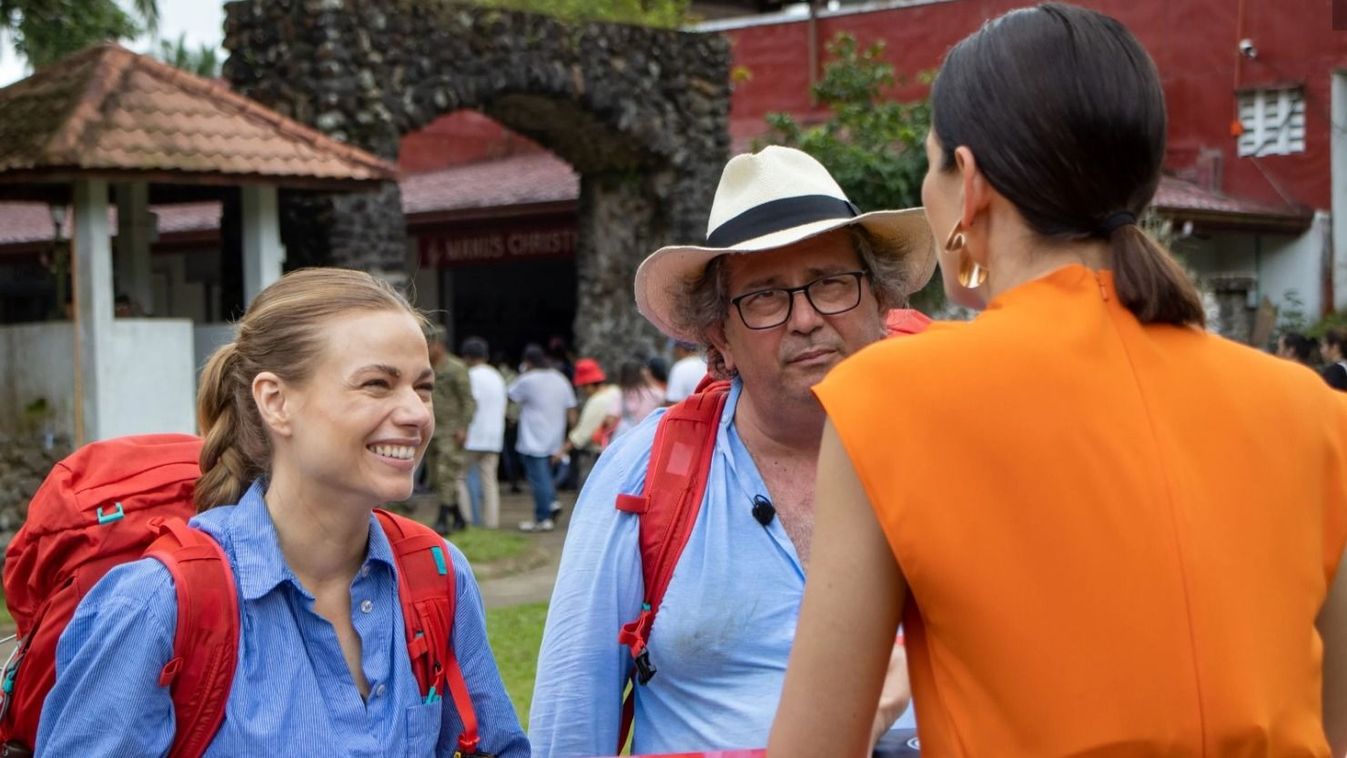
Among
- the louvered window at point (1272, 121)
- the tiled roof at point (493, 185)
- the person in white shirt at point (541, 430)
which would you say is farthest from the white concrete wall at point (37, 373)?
the louvered window at point (1272, 121)

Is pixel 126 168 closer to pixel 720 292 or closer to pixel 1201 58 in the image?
pixel 720 292

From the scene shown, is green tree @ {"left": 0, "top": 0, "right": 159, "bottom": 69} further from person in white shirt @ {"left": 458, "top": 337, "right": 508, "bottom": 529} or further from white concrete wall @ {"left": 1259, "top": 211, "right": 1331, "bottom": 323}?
white concrete wall @ {"left": 1259, "top": 211, "right": 1331, "bottom": 323}

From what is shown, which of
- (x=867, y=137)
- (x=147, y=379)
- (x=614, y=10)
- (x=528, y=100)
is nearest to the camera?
(x=147, y=379)

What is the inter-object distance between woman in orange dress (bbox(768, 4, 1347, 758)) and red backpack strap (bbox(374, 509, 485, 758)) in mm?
1051

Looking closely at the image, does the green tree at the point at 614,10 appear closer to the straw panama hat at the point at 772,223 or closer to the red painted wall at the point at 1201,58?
the red painted wall at the point at 1201,58

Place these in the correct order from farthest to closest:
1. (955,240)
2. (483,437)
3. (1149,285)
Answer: (483,437)
(955,240)
(1149,285)

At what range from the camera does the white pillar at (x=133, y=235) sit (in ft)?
48.5

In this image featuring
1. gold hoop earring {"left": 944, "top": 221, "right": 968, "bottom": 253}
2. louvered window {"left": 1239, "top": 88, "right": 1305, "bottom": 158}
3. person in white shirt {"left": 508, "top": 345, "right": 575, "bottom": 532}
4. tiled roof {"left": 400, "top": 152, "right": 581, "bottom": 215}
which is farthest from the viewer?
tiled roof {"left": 400, "top": 152, "right": 581, "bottom": 215}

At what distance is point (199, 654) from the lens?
246cm

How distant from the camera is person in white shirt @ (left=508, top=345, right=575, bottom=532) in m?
15.2

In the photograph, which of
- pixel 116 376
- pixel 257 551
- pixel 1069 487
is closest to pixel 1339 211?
pixel 116 376

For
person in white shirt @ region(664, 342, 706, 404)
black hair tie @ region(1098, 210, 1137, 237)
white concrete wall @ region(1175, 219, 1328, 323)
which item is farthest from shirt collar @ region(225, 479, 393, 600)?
white concrete wall @ region(1175, 219, 1328, 323)

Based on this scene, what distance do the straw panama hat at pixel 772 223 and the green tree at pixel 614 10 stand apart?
46.7 feet

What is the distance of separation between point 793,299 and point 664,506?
47cm
